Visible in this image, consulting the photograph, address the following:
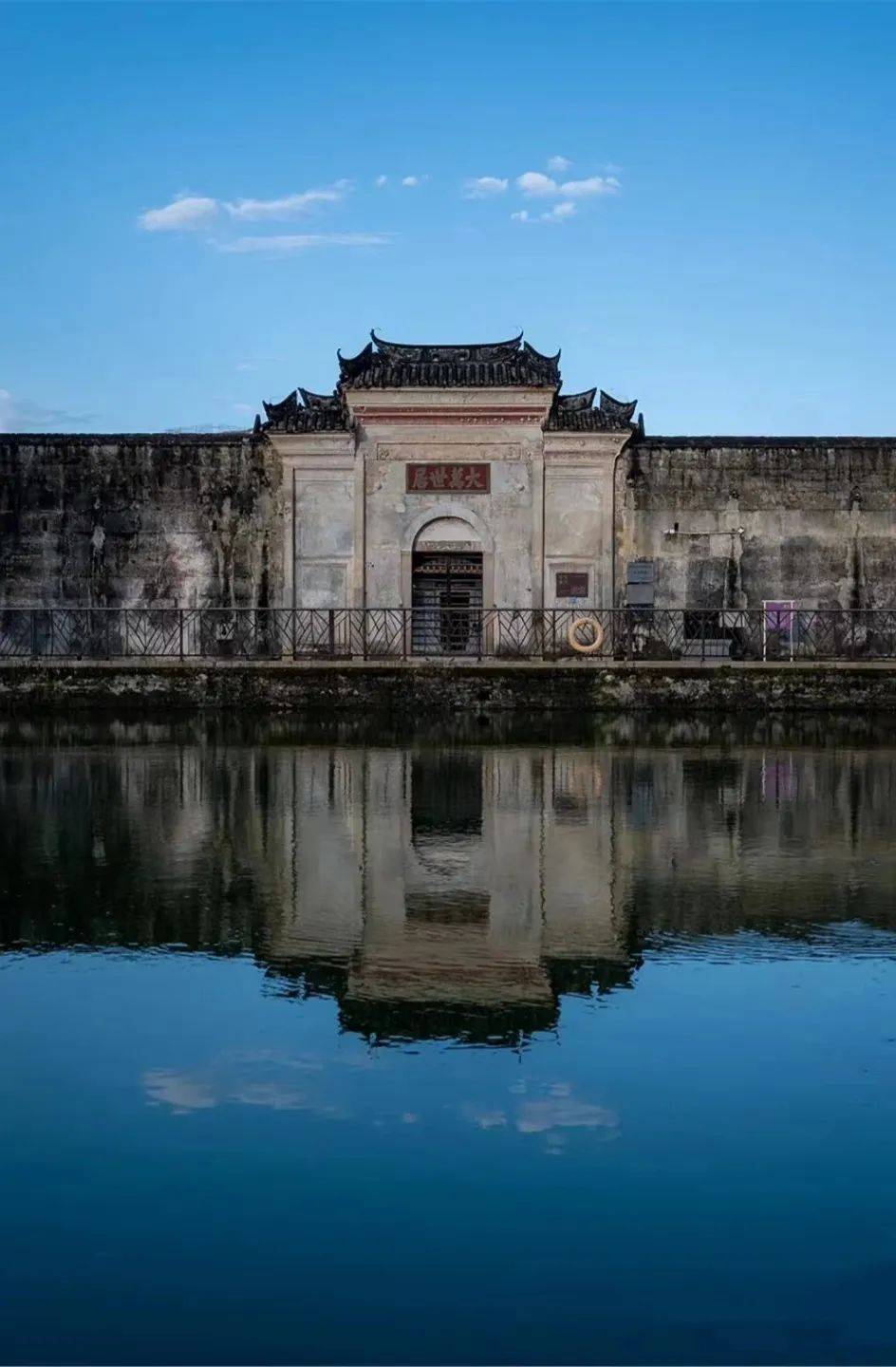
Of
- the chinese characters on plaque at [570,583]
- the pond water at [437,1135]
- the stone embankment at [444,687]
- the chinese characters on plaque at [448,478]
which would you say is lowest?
the pond water at [437,1135]

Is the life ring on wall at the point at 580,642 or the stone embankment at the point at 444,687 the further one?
the life ring on wall at the point at 580,642

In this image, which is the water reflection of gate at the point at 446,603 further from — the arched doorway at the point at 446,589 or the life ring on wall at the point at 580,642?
the life ring on wall at the point at 580,642

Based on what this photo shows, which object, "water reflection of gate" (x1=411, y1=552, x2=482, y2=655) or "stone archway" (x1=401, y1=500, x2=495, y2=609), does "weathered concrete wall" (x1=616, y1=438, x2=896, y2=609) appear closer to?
"stone archway" (x1=401, y1=500, x2=495, y2=609)

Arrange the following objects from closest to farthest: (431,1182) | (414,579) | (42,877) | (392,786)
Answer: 1. (431,1182)
2. (42,877)
3. (392,786)
4. (414,579)

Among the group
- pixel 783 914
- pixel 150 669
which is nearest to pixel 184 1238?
pixel 783 914

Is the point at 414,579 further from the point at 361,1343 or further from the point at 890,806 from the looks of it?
the point at 361,1343

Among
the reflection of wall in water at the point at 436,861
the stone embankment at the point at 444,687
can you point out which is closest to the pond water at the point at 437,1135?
the reflection of wall in water at the point at 436,861

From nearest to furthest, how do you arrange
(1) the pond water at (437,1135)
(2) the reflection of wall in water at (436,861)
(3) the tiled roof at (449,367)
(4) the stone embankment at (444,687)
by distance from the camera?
1. (1) the pond water at (437,1135)
2. (2) the reflection of wall in water at (436,861)
3. (4) the stone embankment at (444,687)
4. (3) the tiled roof at (449,367)

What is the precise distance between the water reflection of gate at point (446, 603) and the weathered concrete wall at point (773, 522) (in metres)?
3.44

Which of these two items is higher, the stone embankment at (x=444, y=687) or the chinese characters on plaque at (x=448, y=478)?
the chinese characters on plaque at (x=448, y=478)

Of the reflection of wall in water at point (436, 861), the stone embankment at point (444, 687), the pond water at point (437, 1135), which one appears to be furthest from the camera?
the stone embankment at point (444, 687)

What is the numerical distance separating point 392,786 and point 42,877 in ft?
17.3

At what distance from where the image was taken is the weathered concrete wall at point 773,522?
30.0 metres

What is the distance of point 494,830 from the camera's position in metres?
11.5
